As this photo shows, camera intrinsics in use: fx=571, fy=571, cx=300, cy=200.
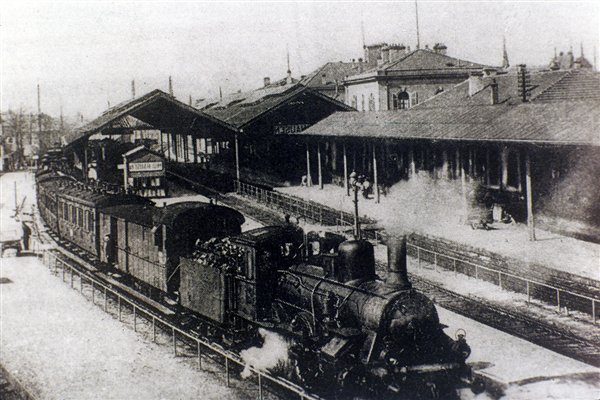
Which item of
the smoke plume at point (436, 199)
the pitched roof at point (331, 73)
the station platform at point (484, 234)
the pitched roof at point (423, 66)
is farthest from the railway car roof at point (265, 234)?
the pitched roof at point (331, 73)

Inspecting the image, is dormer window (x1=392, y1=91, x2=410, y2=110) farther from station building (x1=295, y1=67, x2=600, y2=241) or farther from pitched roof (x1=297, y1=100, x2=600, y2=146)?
pitched roof (x1=297, y1=100, x2=600, y2=146)

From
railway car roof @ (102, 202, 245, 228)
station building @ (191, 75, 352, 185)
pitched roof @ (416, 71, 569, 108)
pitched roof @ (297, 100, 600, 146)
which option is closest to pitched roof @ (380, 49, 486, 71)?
pitched roof @ (416, 71, 569, 108)

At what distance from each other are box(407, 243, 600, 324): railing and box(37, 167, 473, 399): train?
601 cm

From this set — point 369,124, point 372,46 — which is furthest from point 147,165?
point 372,46

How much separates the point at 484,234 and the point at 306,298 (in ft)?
38.5

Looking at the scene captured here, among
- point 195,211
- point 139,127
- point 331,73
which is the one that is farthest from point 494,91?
point 331,73

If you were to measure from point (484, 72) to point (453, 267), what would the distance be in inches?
763

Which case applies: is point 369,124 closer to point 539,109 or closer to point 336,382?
point 539,109

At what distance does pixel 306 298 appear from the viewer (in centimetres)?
952

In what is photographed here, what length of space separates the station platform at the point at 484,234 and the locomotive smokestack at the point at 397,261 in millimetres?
246

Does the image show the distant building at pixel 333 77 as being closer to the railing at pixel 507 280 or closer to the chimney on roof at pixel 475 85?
the chimney on roof at pixel 475 85

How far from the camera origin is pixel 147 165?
22.1 meters

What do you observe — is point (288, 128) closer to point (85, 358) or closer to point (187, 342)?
point (187, 342)

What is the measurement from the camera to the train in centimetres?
805
